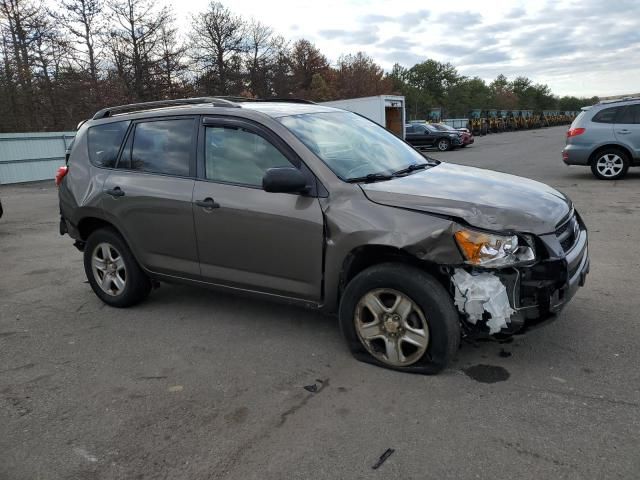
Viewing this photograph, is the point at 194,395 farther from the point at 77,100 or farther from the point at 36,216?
the point at 77,100

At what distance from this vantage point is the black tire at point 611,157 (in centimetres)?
1182

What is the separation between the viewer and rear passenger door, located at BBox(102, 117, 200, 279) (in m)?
4.26

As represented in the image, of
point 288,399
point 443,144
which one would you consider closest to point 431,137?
point 443,144

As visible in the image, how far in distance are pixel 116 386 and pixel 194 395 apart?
58 centimetres

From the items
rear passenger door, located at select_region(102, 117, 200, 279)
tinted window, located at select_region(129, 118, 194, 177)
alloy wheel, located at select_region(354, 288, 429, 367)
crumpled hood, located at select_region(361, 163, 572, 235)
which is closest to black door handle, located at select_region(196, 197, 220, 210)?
rear passenger door, located at select_region(102, 117, 200, 279)

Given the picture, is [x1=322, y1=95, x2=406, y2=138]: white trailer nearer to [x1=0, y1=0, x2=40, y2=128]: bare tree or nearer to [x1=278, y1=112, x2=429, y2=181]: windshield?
[x1=0, y1=0, x2=40, y2=128]: bare tree

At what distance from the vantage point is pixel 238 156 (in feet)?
13.3

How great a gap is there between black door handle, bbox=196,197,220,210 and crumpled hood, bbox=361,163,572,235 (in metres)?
1.19

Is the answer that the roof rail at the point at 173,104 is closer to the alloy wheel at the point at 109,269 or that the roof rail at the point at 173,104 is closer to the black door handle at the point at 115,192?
the black door handle at the point at 115,192

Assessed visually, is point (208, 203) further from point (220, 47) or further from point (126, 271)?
point (220, 47)

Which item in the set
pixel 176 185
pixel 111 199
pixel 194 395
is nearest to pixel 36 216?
pixel 111 199

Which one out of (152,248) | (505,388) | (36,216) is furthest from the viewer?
(36,216)

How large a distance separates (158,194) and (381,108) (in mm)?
19418

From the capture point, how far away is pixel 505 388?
3.24 metres
